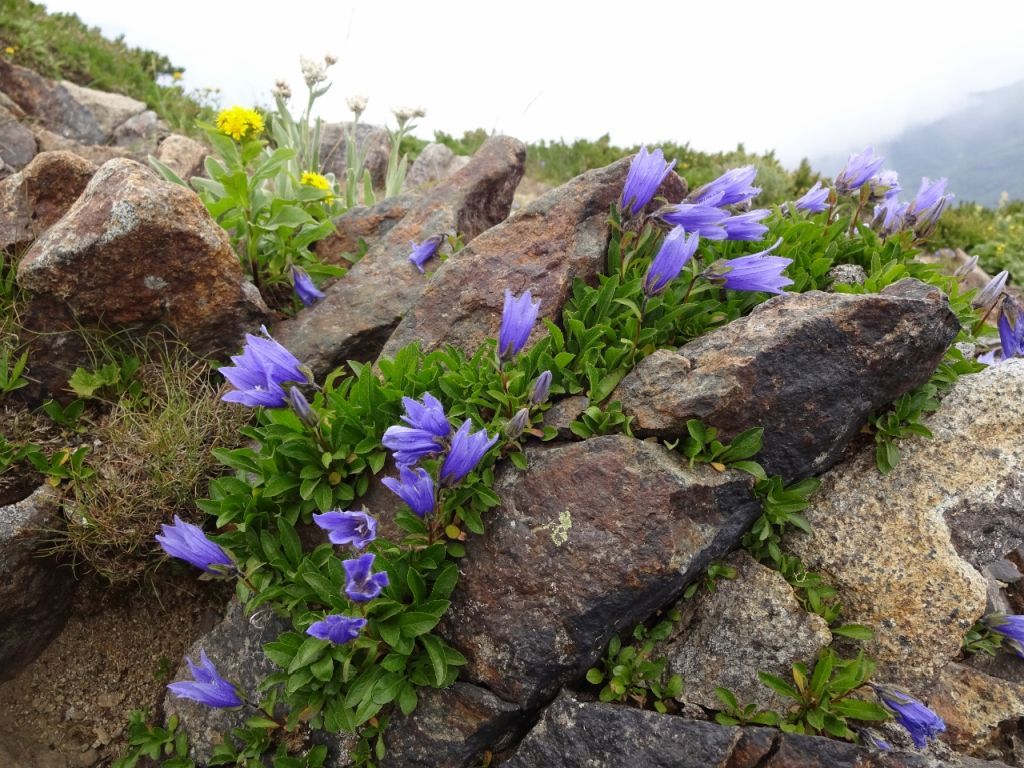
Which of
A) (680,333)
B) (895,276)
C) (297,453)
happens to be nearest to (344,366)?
(297,453)

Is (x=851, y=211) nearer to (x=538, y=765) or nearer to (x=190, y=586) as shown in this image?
(x=538, y=765)

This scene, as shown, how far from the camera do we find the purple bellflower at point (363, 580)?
269 centimetres

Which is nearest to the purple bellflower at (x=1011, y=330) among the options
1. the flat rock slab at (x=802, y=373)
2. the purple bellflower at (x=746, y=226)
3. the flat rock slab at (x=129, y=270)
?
the flat rock slab at (x=802, y=373)

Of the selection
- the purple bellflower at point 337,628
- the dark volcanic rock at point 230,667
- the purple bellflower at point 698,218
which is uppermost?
the purple bellflower at point 698,218

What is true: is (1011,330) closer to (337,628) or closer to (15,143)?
(337,628)

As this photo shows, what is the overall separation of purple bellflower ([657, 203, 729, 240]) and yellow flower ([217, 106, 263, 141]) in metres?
3.44

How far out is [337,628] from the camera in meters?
2.77

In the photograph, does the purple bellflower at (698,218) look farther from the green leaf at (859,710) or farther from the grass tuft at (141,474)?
the grass tuft at (141,474)

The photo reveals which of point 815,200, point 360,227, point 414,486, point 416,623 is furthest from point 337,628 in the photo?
point 815,200

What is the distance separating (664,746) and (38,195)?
15.5 feet

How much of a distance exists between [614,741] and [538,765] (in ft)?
1.12

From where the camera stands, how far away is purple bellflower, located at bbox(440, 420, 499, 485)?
2.92 metres

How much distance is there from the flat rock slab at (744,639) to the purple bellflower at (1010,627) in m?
0.94

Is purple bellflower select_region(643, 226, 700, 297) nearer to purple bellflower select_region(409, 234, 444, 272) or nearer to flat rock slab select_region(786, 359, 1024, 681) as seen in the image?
flat rock slab select_region(786, 359, 1024, 681)
